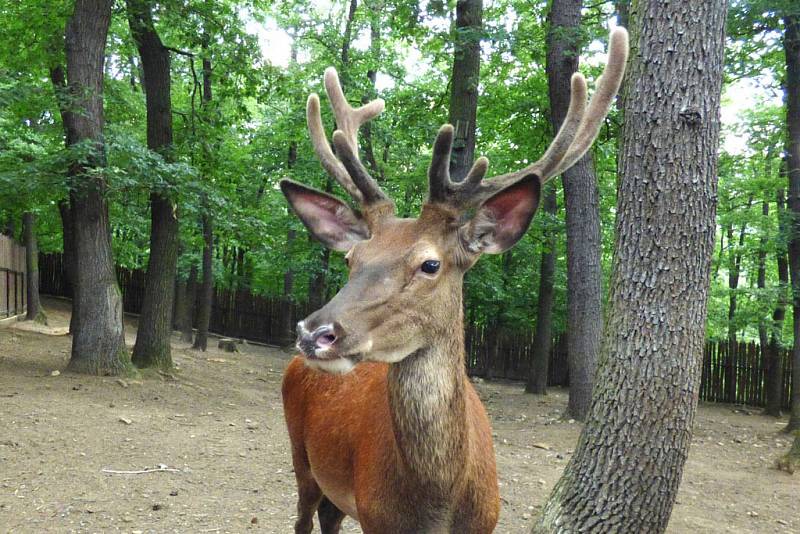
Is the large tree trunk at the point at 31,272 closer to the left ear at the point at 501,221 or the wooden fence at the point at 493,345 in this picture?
the wooden fence at the point at 493,345

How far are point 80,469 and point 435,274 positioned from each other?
5.03m

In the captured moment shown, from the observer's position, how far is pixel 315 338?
7.82 ft

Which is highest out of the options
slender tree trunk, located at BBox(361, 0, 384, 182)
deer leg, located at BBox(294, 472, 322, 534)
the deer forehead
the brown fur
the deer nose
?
slender tree trunk, located at BBox(361, 0, 384, 182)

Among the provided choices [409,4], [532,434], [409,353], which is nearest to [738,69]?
[409,4]

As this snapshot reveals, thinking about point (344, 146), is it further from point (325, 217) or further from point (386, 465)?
point (386, 465)

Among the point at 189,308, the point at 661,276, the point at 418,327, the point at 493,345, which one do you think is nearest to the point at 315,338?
the point at 418,327

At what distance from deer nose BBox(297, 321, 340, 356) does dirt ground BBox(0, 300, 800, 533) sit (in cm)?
352

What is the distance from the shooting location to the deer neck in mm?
2783

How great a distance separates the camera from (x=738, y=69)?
1144 centimetres

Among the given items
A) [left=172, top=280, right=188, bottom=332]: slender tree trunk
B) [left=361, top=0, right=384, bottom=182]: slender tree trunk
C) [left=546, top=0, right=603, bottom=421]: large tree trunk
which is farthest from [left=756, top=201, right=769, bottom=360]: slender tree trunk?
[left=172, top=280, right=188, bottom=332]: slender tree trunk

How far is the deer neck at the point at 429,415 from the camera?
2.78m

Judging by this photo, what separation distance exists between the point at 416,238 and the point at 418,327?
0.40 metres

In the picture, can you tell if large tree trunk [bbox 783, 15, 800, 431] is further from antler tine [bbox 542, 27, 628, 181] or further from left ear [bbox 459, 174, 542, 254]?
left ear [bbox 459, 174, 542, 254]

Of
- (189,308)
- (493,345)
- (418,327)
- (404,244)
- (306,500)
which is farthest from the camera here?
(189,308)
